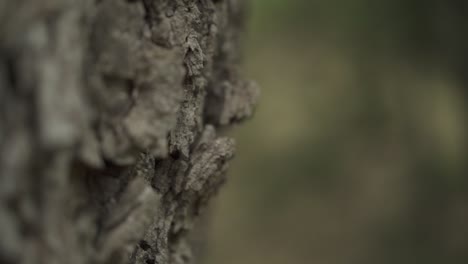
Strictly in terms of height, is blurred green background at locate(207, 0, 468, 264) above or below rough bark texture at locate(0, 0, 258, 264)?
above

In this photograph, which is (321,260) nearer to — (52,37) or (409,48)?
(409,48)

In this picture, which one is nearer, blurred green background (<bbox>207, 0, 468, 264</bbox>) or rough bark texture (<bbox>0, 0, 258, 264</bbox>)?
rough bark texture (<bbox>0, 0, 258, 264</bbox>)

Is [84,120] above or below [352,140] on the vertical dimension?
below

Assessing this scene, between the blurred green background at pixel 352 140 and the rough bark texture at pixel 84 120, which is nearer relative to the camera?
the rough bark texture at pixel 84 120

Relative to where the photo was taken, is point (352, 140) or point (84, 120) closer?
point (84, 120)

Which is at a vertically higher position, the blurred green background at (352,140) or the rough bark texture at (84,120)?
the blurred green background at (352,140)
